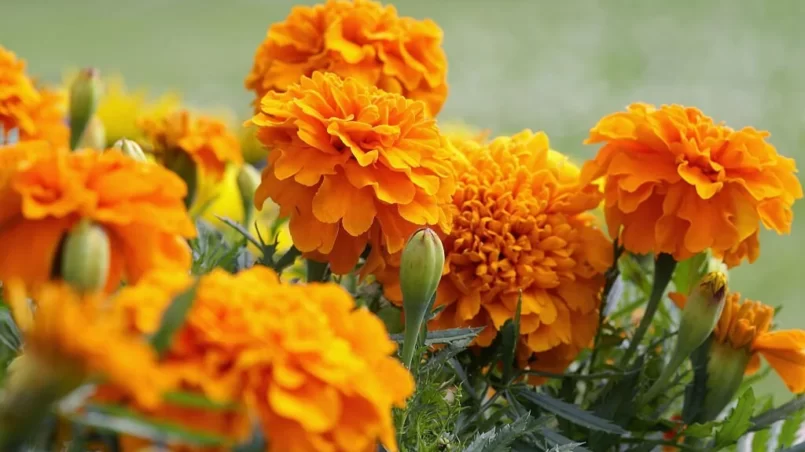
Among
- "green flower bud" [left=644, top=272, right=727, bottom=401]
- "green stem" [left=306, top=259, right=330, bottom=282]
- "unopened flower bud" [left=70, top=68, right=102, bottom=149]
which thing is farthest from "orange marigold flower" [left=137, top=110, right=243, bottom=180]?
"green flower bud" [left=644, top=272, right=727, bottom=401]

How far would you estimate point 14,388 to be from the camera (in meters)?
0.19

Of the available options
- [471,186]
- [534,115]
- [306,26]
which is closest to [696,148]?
[471,186]

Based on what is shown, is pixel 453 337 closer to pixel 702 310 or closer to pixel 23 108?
pixel 702 310

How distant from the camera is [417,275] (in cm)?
32

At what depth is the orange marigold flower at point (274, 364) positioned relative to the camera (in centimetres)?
20

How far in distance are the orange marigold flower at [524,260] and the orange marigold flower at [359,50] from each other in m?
0.06

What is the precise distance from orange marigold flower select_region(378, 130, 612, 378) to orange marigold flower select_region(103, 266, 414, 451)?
0.61 ft

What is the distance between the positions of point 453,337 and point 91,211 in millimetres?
165

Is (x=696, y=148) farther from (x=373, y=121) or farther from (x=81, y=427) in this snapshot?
(x=81, y=427)

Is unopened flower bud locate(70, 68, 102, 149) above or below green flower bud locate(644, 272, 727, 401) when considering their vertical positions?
above

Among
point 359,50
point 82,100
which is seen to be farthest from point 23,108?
point 359,50

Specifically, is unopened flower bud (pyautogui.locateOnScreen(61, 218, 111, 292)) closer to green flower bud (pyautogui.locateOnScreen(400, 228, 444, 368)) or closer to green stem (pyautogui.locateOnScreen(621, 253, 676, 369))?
green flower bud (pyautogui.locateOnScreen(400, 228, 444, 368))

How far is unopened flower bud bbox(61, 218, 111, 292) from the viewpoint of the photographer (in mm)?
221

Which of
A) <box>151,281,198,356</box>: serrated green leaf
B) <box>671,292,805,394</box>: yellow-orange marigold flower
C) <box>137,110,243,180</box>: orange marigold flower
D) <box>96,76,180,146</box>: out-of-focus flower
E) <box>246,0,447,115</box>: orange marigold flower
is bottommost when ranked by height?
<box>96,76,180,146</box>: out-of-focus flower
